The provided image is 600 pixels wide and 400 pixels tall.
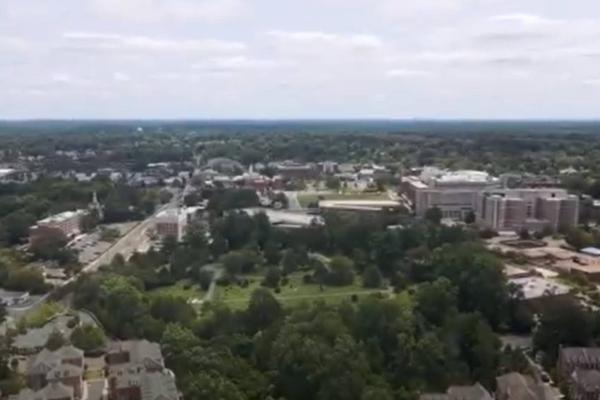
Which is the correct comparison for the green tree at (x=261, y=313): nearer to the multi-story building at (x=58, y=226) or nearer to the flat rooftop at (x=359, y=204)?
the multi-story building at (x=58, y=226)

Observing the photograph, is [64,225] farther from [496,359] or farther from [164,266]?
[496,359]

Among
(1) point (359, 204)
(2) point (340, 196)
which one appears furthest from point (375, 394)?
(2) point (340, 196)

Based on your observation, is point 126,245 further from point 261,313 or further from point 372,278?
point 261,313

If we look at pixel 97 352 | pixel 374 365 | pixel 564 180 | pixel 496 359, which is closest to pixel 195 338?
pixel 97 352

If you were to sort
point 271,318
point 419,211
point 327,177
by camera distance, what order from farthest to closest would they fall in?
1. point 327,177
2. point 419,211
3. point 271,318

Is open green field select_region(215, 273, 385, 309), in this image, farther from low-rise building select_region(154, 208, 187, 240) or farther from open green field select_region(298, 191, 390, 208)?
open green field select_region(298, 191, 390, 208)

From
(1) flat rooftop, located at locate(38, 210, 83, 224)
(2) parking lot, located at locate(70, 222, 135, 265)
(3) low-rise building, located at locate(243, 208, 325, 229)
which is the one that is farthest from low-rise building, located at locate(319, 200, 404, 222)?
(1) flat rooftop, located at locate(38, 210, 83, 224)
